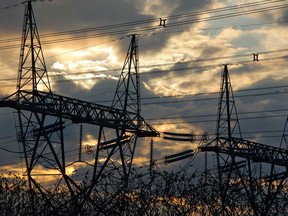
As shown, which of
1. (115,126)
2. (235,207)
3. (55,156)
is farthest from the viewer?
(235,207)

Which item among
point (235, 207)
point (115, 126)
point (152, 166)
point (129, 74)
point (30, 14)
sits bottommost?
point (235, 207)

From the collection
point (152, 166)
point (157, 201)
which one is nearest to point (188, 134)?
point (152, 166)

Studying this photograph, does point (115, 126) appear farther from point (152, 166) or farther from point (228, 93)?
point (228, 93)

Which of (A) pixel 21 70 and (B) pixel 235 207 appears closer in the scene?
(A) pixel 21 70

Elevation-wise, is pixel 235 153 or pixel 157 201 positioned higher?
pixel 235 153

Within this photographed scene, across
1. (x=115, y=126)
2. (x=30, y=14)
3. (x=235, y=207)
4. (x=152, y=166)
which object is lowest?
(x=235, y=207)

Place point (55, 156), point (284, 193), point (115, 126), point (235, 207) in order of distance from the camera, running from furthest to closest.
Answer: point (284, 193)
point (235, 207)
point (115, 126)
point (55, 156)

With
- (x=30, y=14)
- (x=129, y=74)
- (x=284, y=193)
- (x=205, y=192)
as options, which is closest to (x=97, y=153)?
(x=129, y=74)

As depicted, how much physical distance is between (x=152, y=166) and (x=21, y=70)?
14.0 m

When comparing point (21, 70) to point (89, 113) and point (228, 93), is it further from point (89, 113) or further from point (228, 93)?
point (228, 93)

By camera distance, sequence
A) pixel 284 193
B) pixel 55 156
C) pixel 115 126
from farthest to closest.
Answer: pixel 284 193 → pixel 115 126 → pixel 55 156

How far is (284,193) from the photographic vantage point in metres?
69.1

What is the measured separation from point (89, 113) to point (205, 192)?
18.8 m

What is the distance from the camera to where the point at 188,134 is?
56.0 m
